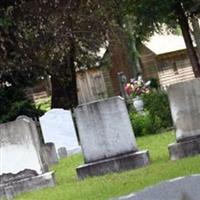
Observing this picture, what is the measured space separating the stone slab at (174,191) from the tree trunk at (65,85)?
19.0m

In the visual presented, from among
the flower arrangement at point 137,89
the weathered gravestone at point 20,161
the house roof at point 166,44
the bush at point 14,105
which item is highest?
the house roof at point 166,44

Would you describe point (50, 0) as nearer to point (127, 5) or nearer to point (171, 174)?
point (127, 5)

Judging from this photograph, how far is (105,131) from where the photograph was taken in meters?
12.5

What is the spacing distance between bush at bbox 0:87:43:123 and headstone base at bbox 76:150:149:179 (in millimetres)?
12245

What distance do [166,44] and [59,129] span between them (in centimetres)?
3095

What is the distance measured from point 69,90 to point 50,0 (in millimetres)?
3983

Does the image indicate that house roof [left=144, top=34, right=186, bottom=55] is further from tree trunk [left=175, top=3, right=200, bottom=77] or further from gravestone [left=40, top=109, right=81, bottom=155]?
gravestone [left=40, top=109, right=81, bottom=155]

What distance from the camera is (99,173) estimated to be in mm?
12242

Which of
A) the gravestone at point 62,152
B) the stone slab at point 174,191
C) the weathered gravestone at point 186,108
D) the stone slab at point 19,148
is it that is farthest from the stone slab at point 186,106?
the gravestone at point 62,152

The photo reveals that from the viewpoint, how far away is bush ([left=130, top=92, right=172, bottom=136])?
1991 centimetres

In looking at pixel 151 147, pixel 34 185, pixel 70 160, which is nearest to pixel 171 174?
pixel 34 185

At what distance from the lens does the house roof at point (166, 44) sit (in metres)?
48.8

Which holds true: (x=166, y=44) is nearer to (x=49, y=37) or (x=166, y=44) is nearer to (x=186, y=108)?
(x=49, y=37)

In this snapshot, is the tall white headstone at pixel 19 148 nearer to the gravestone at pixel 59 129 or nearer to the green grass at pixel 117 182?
the green grass at pixel 117 182
